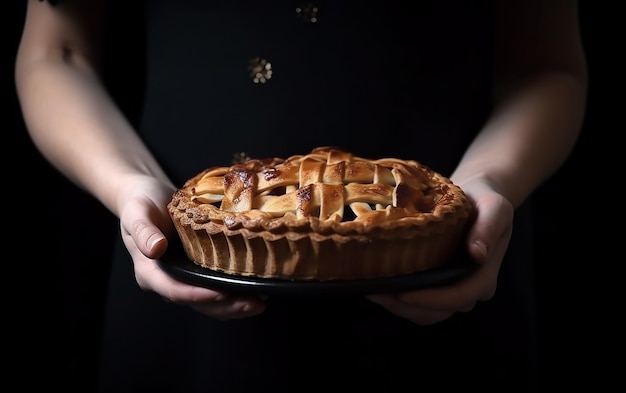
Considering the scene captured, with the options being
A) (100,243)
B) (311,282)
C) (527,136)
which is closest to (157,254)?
(311,282)

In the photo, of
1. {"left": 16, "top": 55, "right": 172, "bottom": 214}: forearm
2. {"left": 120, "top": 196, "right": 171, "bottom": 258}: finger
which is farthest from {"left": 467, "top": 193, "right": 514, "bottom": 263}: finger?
{"left": 16, "top": 55, "right": 172, "bottom": 214}: forearm

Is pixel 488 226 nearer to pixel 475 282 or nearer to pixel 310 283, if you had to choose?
pixel 475 282

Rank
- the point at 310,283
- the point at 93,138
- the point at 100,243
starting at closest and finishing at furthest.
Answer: the point at 310,283, the point at 93,138, the point at 100,243

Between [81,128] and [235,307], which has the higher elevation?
[81,128]

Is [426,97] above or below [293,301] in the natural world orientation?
above

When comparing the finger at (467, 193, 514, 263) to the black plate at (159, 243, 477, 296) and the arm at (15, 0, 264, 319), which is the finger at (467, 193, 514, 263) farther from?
the arm at (15, 0, 264, 319)

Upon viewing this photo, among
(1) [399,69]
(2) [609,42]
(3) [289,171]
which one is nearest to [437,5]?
(1) [399,69]

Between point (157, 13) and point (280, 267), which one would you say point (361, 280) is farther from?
point (157, 13)
